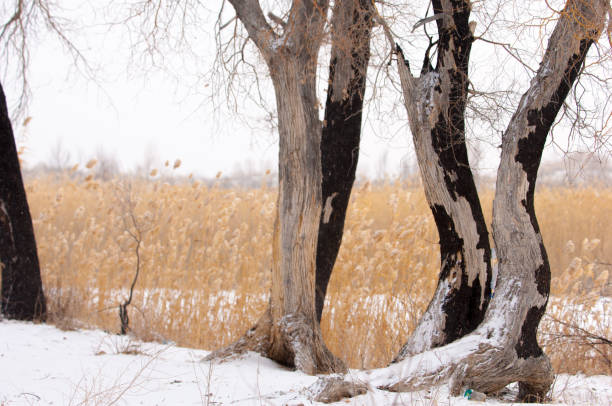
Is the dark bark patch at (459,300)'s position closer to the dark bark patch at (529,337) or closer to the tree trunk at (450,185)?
the tree trunk at (450,185)

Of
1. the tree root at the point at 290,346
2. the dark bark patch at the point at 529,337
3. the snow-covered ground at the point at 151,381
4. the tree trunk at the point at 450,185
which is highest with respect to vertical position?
the tree trunk at the point at 450,185

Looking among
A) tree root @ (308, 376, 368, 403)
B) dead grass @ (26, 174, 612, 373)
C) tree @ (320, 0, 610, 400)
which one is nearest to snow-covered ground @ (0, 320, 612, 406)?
tree root @ (308, 376, 368, 403)

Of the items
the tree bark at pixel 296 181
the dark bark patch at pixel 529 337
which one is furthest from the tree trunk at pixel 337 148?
the dark bark patch at pixel 529 337

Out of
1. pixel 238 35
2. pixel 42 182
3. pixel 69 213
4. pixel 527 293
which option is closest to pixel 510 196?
pixel 527 293

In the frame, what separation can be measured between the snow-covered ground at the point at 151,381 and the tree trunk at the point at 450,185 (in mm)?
627

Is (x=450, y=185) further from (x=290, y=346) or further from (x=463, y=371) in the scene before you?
(x=290, y=346)

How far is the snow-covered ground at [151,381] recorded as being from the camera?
264 centimetres

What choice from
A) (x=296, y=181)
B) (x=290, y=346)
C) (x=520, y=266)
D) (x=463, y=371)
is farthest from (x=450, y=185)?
(x=290, y=346)

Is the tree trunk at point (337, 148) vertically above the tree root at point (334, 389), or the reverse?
the tree trunk at point (337, 148)

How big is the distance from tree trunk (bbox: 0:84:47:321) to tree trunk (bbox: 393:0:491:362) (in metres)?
3.92

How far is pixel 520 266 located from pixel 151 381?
2.41 metres

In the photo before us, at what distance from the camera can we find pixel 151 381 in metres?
3.14

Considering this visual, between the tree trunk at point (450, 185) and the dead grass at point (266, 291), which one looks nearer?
the tree trunk at point (450, 185)

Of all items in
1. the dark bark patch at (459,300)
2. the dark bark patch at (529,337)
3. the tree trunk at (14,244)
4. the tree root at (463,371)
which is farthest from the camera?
the tree trunk at (14,244)
